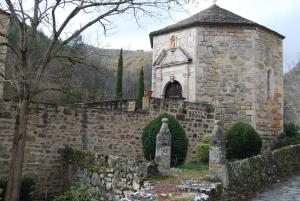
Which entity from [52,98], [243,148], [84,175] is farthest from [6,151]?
[52,98]

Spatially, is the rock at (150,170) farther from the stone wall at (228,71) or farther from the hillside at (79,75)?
the stone wall at (228,71)

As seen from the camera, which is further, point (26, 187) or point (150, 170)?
point (26, 187)

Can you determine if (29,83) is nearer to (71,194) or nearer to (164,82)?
(71,194)

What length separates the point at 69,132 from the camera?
49.0 ft

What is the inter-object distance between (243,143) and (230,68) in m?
4.51

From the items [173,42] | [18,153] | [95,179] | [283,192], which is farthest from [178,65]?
[18,153]

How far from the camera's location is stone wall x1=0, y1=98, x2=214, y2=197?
13914mm

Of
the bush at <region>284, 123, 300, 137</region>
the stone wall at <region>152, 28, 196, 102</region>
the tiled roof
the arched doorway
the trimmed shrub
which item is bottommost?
the trimmed shrub

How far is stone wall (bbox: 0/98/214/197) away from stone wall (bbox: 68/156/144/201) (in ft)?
9.23

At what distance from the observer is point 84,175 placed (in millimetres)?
12477

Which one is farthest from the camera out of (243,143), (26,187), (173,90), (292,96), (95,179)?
(292,96)

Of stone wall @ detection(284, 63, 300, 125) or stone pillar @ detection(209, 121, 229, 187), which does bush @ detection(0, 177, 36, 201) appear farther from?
stone wall @ detection(284, 63, 300, 125)

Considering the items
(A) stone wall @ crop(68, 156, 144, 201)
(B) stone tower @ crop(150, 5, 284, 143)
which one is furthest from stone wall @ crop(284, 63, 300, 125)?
(A) stone wall @ crop(68, 156, 144, 201)

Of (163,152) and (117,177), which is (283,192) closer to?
(163,152)
